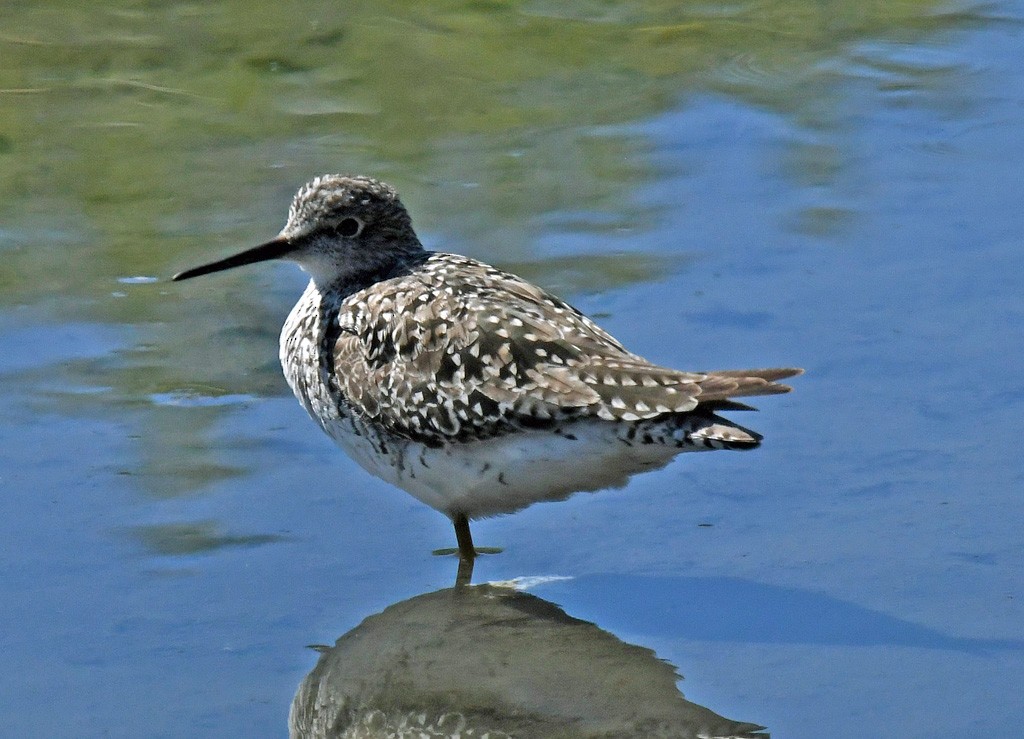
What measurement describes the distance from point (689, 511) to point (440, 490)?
1190mm

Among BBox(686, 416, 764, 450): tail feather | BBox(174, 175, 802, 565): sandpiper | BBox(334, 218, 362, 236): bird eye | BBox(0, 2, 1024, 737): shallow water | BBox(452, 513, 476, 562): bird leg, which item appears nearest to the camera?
BBox(686, 416, 764, 450): tail feather

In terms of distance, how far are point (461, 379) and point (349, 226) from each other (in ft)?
4.42

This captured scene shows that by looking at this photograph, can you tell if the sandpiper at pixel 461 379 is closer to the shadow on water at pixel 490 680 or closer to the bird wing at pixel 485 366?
the bird wing at pixel 485 366

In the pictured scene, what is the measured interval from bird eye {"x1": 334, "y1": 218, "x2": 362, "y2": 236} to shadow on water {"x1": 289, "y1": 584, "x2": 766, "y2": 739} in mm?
2002

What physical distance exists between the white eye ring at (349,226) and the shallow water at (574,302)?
1.04 meters

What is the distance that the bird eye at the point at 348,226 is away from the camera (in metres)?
8.48

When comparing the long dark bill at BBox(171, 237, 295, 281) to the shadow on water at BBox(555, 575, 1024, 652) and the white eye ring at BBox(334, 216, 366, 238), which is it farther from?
the shadow on water at BBox(555, 575, 1024, 652)

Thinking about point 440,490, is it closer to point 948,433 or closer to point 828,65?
point 948,433

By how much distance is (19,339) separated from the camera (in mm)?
9469

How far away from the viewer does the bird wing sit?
709cm

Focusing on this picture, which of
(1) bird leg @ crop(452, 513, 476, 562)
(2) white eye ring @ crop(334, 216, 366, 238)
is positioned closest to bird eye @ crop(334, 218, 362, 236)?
(2) white eye ring @ crop(334, 216, 366, 238)

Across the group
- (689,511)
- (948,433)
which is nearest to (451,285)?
(689,511)

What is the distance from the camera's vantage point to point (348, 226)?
851 cm

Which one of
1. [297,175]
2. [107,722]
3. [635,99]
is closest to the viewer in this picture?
[107,722]
